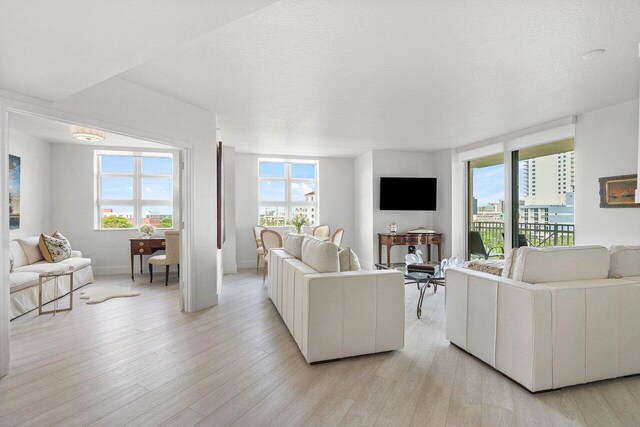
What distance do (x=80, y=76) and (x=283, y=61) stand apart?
4.58 ft

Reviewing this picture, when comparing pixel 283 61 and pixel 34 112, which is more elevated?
pixel 283 61

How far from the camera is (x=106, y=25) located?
4.66ft

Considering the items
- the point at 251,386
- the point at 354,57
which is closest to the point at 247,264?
the point at 251,386

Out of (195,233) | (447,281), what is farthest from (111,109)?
(447,281)

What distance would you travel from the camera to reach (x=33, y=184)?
16.9 ft

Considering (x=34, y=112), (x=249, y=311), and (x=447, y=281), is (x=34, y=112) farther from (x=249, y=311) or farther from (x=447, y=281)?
(x=447, y=281)

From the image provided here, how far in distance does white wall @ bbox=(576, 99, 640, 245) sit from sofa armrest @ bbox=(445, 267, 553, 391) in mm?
2405

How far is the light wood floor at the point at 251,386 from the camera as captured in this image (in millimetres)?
1843

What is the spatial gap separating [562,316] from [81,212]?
6.96m

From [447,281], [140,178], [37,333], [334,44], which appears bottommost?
[37,333]

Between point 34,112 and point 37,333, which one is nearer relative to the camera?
point 34,112

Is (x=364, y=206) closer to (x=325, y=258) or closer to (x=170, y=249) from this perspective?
(x=170, y=249)

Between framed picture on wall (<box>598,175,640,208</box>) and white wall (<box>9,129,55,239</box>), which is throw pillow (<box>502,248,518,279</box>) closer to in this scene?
framed picture on wall (<box>598,175,640,208</box>)

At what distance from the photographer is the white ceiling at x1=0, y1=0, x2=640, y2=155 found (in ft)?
5.13
